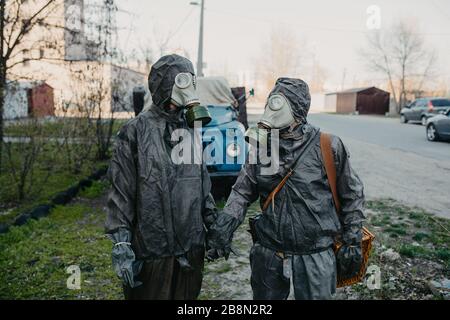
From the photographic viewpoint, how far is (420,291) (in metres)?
3.83

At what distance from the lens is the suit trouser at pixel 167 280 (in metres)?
2.34

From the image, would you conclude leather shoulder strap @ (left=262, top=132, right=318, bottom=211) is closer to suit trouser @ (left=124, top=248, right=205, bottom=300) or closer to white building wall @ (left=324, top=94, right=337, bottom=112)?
suit trouser @ (left=124, top=248, right=205, bottom=300)

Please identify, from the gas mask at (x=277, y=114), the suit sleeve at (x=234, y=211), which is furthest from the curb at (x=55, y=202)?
the gas mask at (x=277, y=114)

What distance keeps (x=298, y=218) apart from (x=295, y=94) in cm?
73

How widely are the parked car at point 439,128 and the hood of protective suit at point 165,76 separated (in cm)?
1387

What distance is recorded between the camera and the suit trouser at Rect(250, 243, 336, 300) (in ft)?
7.68

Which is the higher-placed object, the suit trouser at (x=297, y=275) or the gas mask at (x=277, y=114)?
the gas mask at (x=277, y=114)

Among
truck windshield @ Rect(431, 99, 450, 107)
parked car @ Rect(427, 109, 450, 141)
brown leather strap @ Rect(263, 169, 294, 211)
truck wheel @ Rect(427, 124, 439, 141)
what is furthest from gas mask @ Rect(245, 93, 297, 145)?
truck windshield @ Rect(431, 99, 450, 107)

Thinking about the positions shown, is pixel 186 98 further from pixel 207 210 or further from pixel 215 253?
pixel 215 253

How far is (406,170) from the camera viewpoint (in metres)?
9.49

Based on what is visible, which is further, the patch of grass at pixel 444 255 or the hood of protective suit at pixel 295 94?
the patch of grass at pixel 444 255

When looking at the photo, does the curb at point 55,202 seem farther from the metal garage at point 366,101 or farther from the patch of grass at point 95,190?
the metal garage at point 366,101

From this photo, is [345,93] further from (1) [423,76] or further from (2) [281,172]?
(2) [281,172]

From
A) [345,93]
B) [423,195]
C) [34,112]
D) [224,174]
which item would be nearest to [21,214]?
[34,112]
